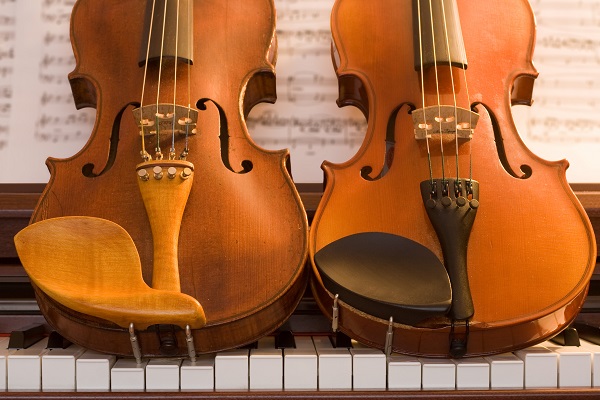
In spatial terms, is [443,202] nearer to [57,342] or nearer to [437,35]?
[437,35]

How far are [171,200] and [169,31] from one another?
48cm

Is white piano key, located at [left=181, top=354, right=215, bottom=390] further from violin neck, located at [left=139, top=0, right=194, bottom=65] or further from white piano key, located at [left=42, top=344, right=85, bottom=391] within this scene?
violin neck, located at [left=139, top=0, right=194, bottom=65]

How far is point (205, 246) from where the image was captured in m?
1.12

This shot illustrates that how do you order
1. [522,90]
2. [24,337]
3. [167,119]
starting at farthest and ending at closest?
[522,90]
[167,119]
[24,337]

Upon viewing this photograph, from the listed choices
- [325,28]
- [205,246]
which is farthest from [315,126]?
[205,246]

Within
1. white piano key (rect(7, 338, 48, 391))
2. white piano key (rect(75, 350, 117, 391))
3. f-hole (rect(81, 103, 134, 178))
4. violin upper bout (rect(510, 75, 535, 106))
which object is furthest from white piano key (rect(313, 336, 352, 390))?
violin upper bout (rect(510, 75, 535, 106))

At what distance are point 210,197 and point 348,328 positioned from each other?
363 mm

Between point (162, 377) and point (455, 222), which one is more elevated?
point (455, 222)

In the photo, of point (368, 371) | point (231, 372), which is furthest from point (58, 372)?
point (368, 371)

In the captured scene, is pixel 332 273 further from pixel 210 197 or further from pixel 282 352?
pixel 210 197

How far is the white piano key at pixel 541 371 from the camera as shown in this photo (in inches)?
40.0

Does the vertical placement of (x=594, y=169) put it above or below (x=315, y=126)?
below

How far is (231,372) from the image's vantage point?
3.30ft

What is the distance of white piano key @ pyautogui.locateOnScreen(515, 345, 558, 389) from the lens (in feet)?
3.34
